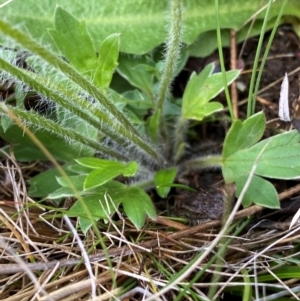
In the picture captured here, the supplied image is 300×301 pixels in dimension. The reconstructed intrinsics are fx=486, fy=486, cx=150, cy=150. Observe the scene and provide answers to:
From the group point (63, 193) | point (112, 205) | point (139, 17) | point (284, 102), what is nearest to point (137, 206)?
point (112, 205)

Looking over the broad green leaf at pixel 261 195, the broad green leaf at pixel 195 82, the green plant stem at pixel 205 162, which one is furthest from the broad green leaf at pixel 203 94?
the broad green leaf at pixel 261 195

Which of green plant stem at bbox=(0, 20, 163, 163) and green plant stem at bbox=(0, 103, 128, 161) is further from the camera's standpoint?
green plant stem at bbox=(0, 103, 128, 161)

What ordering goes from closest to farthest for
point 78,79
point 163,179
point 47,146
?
point 78,79
point 163,179
point 47,146

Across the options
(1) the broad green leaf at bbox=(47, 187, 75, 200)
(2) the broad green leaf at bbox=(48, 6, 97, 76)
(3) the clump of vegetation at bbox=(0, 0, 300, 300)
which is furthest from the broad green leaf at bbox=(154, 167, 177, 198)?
(2) the broad green leaf at bbox=(48, 6, 97, 76)

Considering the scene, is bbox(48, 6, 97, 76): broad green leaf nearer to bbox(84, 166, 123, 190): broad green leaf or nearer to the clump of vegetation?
the clump of vegetation

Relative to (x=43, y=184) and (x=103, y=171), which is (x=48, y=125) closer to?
(x=103, y=171)

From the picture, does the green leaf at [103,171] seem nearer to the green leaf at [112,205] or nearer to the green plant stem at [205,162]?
the green leaf at [112,205]
